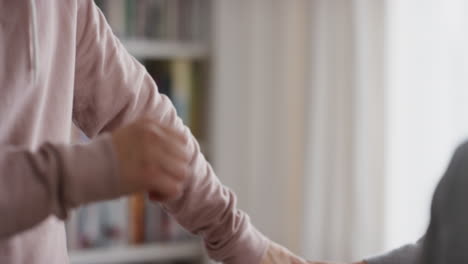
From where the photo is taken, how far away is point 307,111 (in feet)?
6.81

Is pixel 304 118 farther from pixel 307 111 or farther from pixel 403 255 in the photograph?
pixel 403 255

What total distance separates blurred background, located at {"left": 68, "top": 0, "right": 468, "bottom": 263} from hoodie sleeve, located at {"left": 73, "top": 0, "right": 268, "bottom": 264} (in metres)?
0.75

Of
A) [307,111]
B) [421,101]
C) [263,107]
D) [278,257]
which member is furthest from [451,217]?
[263,107]

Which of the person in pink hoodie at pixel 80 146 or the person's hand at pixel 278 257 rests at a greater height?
the person in pink hoodie at pixel 80 146

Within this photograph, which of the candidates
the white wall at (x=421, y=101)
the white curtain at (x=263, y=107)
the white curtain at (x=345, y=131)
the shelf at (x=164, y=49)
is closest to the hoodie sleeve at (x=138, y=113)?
the white wall at (x=421, y=101)

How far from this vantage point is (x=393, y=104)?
1.82 metres

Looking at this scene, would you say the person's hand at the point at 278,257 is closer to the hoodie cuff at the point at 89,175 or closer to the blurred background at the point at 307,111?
the hoodie cuff at the point at 89,175

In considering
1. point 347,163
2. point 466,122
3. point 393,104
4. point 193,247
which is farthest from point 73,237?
point 466,122

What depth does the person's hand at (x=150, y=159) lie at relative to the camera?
657 mm

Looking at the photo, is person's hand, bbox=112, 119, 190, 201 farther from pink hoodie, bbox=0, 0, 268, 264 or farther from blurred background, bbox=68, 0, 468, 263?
blurred background, bbox=68, 0, 468, 263

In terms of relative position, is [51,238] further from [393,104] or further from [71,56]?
[393,104]

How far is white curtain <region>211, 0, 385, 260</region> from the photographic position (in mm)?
1874

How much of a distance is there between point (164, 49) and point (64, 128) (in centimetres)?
142

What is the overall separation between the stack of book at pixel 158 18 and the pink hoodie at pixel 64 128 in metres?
1.24
